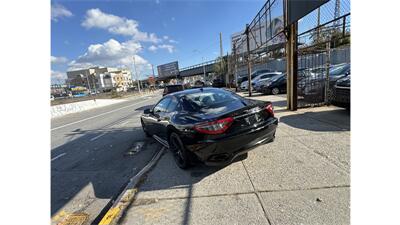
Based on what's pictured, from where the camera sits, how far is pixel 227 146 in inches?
121

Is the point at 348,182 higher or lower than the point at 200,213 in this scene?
higher

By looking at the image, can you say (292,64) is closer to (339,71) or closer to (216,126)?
(339,71)

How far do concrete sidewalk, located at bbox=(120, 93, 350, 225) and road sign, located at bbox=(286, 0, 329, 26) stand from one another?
378cm

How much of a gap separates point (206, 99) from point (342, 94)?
4.56 m

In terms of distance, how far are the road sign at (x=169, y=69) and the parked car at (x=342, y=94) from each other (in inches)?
2511

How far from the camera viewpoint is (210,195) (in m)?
2.82

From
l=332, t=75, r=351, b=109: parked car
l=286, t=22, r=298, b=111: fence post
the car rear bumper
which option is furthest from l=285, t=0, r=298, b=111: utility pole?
the car rear bumper

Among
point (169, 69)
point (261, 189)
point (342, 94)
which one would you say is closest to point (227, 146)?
point (261, 189)

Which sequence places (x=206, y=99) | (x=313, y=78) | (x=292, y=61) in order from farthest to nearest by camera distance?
(x=313, y=78) → (x=292, y=61) → (x=206, y=99)

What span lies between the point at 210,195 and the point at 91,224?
162cm
